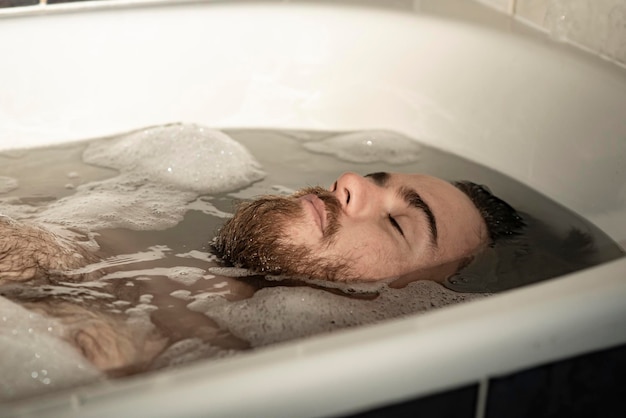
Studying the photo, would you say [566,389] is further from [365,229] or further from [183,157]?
[183,157]

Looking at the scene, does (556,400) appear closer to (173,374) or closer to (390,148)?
(173,374)

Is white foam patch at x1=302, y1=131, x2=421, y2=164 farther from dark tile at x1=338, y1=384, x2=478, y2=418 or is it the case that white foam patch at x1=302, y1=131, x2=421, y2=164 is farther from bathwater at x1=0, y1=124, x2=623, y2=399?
dark tile at x1=338, y1=384, x2=478, y2=418

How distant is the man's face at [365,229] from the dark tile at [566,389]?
1.34 ft

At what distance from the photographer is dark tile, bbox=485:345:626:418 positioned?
30.5 inches

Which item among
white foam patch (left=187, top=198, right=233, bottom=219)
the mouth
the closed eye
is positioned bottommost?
white foam patch (left=187, top=198, right=233, bottom=219)

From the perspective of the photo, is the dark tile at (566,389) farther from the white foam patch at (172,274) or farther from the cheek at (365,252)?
the white foam patch at (172,274)

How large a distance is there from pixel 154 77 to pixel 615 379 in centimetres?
109

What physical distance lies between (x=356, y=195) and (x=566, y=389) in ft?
1.50

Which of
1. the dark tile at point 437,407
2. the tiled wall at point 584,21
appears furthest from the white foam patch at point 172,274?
the tiled wall at point 584,21

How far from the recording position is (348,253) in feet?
3.86

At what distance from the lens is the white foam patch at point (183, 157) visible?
151 cm

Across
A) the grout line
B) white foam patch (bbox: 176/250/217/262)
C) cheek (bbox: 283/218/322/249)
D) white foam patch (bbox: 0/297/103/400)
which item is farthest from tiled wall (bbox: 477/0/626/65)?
white foam patch (bbox: 0/297/103/400)

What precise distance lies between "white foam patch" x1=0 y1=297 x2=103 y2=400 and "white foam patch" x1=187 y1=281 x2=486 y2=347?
0.20 metres

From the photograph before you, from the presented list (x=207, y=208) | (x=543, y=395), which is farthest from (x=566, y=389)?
(x=207, y=208)
